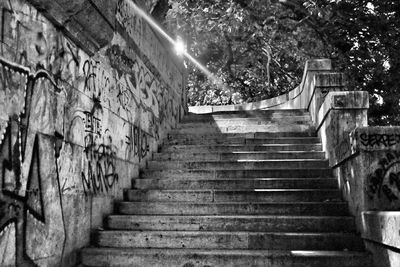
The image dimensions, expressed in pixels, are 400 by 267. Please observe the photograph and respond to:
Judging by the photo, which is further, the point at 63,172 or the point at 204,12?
the point at 204,12

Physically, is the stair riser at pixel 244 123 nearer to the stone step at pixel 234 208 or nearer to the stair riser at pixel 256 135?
the stair riser at pixel 256 135

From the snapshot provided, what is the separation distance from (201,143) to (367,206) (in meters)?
4.25

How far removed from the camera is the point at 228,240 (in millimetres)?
5086

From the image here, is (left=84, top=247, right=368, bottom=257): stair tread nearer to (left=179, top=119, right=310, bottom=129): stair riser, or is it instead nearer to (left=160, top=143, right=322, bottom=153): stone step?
(left=160, top=143, right=322, bottom=153): stone step

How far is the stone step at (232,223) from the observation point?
209 inches

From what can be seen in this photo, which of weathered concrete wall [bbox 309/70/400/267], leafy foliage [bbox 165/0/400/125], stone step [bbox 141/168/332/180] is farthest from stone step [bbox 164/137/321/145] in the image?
leafy foliage [bbox 165/0/400/125]

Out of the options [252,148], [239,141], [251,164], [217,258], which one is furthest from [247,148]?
[217,258]

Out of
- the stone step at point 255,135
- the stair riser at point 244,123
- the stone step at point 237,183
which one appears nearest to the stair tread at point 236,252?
the stone step at point 237,183

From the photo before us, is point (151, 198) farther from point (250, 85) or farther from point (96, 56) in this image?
point (250, 85)

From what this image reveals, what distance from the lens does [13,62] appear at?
352cm

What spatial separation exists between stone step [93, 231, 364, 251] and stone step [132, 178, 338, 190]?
1.39m

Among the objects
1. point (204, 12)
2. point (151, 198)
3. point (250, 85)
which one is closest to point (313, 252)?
point (151, 198)

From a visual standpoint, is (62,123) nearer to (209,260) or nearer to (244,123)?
(209,260)

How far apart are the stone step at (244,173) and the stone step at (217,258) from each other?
2.04m
